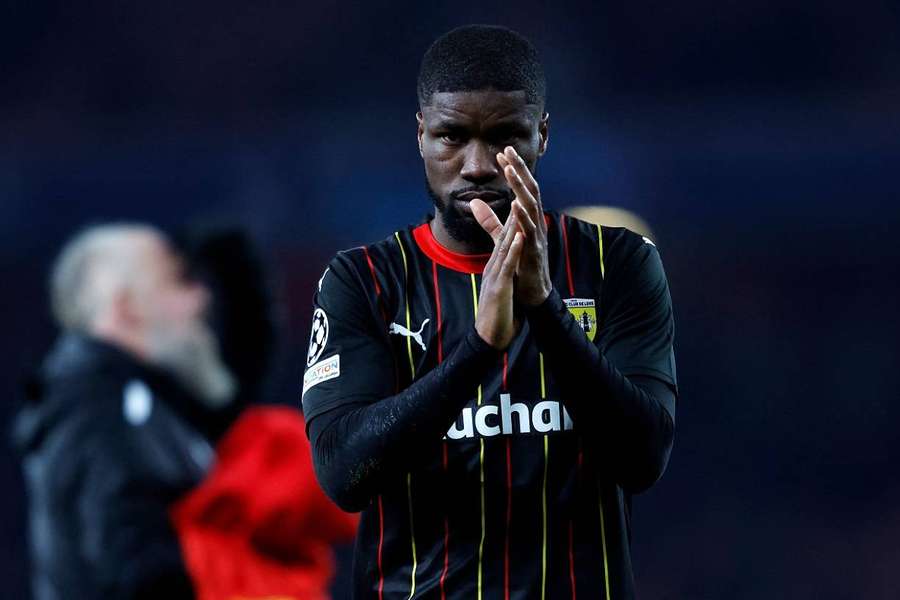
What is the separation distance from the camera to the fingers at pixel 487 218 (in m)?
1.84

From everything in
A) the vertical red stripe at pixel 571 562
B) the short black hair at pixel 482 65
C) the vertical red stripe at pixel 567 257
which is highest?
the short black hair at pixel 482 65

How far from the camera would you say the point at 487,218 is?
187 centimetres

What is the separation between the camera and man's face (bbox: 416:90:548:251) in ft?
6.31

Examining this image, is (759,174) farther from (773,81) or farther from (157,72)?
(157,72)

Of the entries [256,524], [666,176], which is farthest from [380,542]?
[666,176]

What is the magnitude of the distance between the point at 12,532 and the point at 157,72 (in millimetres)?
1606

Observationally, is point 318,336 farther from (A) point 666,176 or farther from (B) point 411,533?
(A) point 666,176

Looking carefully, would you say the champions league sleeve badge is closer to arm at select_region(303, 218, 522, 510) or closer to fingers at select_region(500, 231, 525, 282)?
arm at select_region(303, 218, 522, 510)

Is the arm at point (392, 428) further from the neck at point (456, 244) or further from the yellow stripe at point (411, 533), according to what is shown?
the neck at point (456, 244)

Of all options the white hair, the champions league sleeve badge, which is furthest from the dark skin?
the white hair

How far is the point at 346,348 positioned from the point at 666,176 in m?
2.90

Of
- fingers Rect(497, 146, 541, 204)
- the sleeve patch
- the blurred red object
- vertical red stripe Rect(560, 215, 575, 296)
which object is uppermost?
fingers Rect(497, 146, 541, 204)

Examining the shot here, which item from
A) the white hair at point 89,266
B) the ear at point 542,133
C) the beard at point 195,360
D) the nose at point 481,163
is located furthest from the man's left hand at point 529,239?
the white hair at point 89,266

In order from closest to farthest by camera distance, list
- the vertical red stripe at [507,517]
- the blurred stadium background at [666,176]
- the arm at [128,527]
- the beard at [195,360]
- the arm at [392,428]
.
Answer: the arm at [392,428] → the vertical red stripe at [507,517] → the arm at [128,527] → the beard at [195,360] → the blurred stadium background at [666,176]
